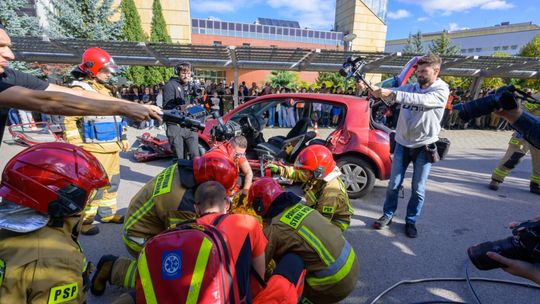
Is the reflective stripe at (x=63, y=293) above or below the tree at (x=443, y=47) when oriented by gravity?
below

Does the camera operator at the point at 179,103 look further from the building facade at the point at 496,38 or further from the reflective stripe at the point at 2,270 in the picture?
the building facade at the point at 496,38

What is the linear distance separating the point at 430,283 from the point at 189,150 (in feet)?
12.3

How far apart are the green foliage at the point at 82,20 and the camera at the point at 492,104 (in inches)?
577

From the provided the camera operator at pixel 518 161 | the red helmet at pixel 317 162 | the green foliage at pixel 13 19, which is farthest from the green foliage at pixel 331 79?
the red helmet at pixel 317 162

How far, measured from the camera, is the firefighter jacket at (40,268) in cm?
129

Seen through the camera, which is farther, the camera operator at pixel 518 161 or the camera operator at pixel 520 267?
the camera operator at pixel 518 161

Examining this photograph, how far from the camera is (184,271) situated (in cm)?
100

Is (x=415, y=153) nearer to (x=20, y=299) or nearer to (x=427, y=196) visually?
(x=427, y=196)

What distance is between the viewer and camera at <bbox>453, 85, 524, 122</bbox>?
139cm

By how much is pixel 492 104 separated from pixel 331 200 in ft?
5.13

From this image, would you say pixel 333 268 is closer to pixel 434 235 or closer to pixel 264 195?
pixel 264 195

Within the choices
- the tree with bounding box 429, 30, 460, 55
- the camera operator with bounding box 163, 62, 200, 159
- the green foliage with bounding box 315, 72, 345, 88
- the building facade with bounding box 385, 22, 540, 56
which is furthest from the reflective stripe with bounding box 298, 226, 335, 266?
the building facade with bounding box 385, 22, 540, 56

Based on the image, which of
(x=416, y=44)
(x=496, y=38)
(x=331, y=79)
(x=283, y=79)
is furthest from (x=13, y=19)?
(x=496, y=38)

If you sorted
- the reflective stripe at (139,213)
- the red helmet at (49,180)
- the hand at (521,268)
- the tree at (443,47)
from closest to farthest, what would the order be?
the hand at (521,268), the red helmet at (49,180), the reflective stripe at (139,213), the tree at (443,47)
